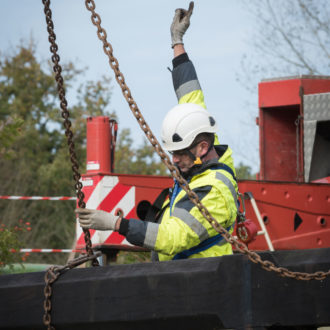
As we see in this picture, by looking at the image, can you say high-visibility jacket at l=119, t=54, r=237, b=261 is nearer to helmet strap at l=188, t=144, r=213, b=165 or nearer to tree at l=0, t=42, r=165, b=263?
helmet strap at l=188, t=144, r=213, b=165

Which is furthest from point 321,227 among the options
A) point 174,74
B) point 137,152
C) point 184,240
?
point 137,152

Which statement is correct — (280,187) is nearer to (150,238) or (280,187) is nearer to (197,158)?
(197,158)

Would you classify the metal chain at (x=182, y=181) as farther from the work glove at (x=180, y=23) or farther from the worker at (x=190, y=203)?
the work glove at (x=180, y=23)

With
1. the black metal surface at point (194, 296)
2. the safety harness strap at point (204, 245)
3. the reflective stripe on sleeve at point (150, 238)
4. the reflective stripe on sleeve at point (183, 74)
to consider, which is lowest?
the black metal surface at point (194, 296)

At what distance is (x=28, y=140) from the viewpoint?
92.5 feet

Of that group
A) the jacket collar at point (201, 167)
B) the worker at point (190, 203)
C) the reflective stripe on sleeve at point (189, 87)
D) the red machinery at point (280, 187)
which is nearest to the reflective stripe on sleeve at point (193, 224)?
the worker at point (190, 203)

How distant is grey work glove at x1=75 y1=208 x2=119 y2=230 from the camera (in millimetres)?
3521

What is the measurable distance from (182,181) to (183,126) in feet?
2.89

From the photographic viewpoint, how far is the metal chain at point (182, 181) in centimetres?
286

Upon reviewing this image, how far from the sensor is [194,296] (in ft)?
9.47

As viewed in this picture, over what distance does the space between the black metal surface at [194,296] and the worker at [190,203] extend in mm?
439

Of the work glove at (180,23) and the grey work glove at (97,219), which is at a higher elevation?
the work glove at (180,23)

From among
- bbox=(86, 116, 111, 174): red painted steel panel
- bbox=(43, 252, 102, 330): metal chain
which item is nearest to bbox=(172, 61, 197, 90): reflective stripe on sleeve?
bbox=(43, 252, 102, 330): metal chain

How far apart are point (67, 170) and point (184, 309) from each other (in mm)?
23416
